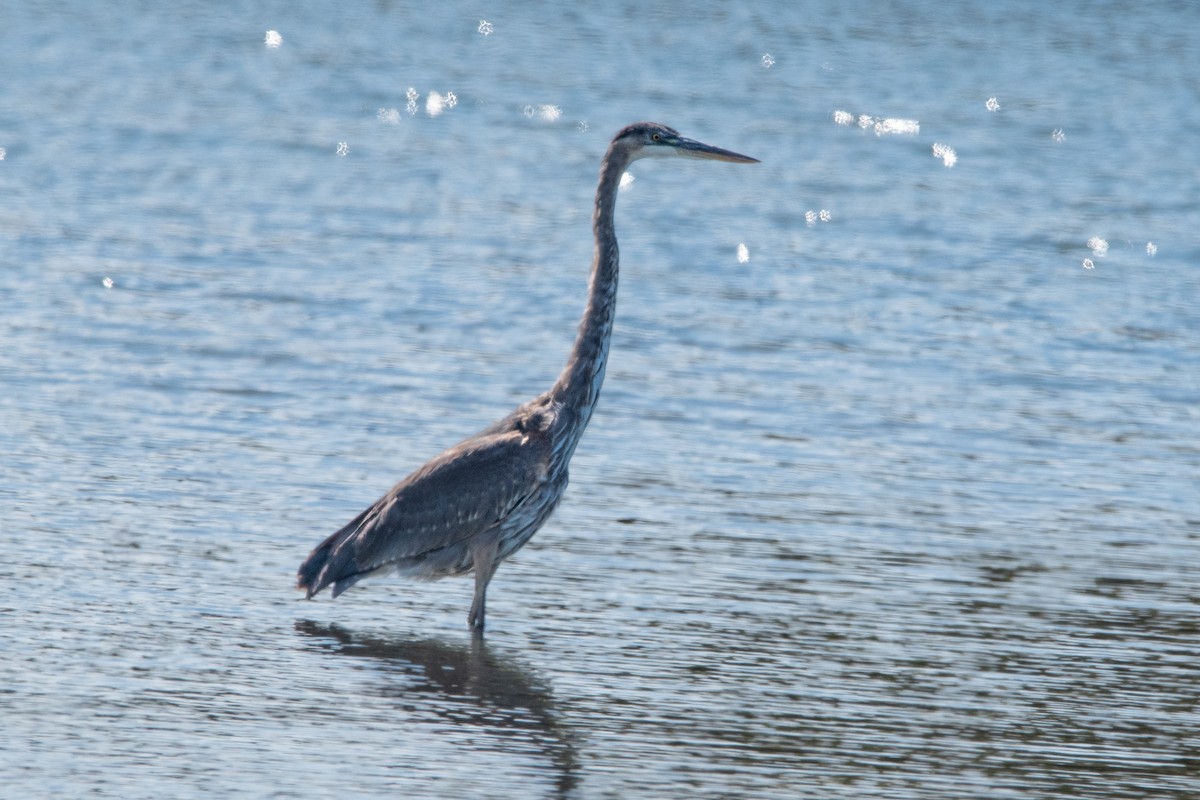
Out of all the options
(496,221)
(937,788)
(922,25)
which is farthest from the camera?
(922,25)

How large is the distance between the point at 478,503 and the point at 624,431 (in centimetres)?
282

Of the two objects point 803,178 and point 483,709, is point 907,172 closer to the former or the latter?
point 803,178

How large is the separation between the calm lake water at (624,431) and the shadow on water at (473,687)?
2 centimetres

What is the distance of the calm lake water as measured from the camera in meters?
6.92

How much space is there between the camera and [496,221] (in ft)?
55.7

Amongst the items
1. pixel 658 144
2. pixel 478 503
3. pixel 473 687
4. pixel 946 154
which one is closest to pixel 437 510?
pixel 478 503

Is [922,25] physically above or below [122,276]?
above

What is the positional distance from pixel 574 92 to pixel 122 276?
9.72 m

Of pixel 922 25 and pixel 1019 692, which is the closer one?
pixel 1019 692

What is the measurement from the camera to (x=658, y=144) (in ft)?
30.4

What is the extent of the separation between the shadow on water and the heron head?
98.2 inches

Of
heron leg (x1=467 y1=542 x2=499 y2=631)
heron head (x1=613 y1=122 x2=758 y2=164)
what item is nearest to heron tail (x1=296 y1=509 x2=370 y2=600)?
heron leg (x1=467 y1=542 x2=499 y2=631)

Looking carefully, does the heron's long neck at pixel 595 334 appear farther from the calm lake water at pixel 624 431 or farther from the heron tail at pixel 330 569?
the heron tail at pixel 330 569

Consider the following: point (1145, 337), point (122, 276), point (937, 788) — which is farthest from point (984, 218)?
point (937, 788)
